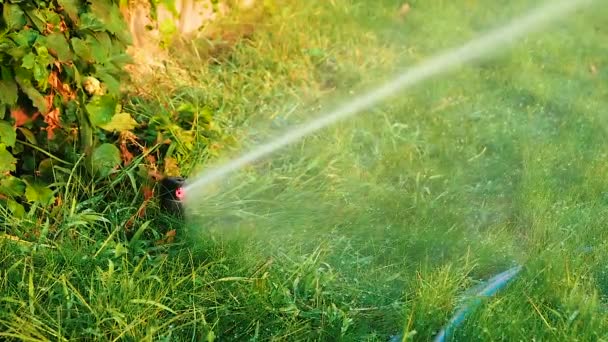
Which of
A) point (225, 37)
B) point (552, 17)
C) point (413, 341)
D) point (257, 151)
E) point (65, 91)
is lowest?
point (552, 17)

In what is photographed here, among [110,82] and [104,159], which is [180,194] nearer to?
[104,159]

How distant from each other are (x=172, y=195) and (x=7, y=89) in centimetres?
79

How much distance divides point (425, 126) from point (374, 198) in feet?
2.67

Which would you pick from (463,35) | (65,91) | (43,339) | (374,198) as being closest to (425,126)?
(374,198)

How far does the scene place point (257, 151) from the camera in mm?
3988

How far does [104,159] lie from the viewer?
11.1ft

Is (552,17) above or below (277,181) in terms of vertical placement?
below

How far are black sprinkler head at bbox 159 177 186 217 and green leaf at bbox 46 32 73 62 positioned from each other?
657 millimetres

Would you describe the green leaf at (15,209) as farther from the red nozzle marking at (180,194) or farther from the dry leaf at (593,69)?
the dry leaf at (593,69)

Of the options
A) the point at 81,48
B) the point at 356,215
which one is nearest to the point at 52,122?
the point at 81,48

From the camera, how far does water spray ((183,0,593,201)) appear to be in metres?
3.85

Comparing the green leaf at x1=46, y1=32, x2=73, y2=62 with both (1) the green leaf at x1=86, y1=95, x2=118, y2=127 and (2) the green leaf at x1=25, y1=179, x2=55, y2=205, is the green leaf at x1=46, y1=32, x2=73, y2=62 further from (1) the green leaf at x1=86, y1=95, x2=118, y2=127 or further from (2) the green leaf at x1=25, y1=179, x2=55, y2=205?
(2) the green leaf at x1=25, y1=179, x2=55, y2=205

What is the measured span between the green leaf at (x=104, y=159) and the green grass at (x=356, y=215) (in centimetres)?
9

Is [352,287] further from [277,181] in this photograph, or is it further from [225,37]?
[225,37]
